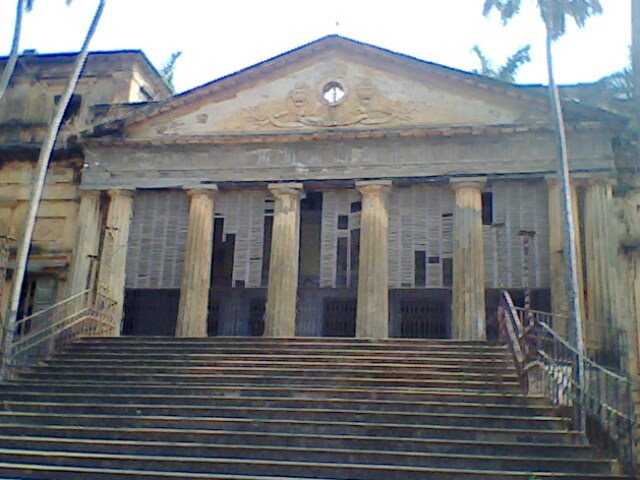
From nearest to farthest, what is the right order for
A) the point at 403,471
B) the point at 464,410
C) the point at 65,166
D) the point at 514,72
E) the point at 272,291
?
the point at 403,471
the point at 464,410
the point at 272,291
the point at 65,166
the point at 514,72

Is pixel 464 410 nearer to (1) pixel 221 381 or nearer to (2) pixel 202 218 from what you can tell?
(1) pixel 221 381

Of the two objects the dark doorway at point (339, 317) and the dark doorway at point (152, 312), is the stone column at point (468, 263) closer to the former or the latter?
the dark doorway at point (339, 317)

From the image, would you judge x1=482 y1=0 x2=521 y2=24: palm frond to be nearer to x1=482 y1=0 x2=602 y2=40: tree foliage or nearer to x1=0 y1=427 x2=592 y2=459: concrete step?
x1=482 y1=0 x2=602 y2=40: tree foliage

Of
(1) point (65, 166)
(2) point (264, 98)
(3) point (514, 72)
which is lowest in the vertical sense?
(1) point (65, 166)

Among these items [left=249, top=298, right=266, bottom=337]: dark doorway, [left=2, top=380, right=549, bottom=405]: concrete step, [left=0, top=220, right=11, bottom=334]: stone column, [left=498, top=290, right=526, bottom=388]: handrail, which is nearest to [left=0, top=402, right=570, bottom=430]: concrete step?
[left=2, top=380, right=549, bottom=405]: concrete step

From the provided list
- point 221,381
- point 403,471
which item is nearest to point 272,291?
point 221,381

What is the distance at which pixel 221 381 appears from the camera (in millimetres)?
15773

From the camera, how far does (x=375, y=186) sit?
2136 centimetres

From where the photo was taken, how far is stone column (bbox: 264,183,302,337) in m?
20.7

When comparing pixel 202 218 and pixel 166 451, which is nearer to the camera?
pixel 166 451

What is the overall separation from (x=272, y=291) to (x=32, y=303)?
740 cm

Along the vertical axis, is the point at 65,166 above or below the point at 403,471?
above

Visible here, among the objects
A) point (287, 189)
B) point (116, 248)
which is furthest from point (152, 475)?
point (116, 248)

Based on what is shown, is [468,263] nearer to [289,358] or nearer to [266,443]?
[289,358]
